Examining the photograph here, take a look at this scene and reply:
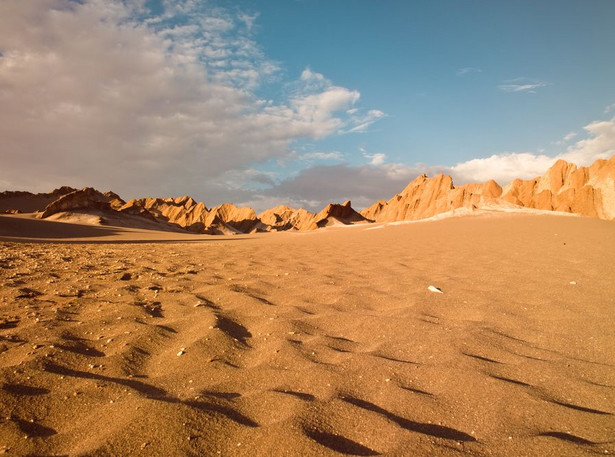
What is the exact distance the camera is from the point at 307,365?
9.44 ft

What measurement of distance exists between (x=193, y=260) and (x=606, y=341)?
767cm

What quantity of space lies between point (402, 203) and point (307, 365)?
230 ft

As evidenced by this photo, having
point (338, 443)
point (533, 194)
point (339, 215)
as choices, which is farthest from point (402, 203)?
point (338, 443)

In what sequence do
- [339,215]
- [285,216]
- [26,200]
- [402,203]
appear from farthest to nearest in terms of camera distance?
[285,216]
[339,215]
[402,203]
[26,200]

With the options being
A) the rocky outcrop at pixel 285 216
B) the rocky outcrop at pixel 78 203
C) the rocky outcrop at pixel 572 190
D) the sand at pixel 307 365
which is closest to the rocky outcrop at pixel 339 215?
the rocky outcrop at pixel 285 216

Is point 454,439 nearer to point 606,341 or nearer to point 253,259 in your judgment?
point 606,341

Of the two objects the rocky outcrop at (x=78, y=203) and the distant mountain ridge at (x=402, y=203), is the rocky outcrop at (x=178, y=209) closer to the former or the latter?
the distant mountain ridge at (x=402, y=203)

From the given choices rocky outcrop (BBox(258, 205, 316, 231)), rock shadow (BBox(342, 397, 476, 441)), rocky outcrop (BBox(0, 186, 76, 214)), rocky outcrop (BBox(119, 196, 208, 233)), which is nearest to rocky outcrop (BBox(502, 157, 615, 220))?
rock shadow (BBox(342, 397, 476, 441))

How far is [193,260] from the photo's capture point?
8.31 meters

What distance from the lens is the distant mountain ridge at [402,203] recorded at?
30.7 meters

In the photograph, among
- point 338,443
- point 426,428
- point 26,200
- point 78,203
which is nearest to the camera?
point 338,443

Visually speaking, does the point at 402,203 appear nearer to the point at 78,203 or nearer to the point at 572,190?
the point at 572,190

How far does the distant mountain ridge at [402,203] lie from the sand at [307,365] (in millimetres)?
23006

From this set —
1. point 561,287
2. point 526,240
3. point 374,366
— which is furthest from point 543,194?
point 374,366
